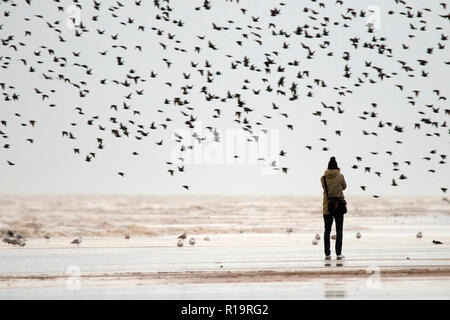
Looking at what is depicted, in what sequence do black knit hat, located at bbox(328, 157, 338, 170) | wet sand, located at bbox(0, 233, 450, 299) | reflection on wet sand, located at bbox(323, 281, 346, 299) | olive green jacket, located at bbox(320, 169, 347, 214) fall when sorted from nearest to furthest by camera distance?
reflection on wet sand, located at bbox(323, 281, 346, 299)
wet sand, located at bbox(0, 233, 450, 299)
olive green jacket, located at bbox(320, 169, 347, 214)
black knit hat, located at bbox(328, 157, 338, 170)

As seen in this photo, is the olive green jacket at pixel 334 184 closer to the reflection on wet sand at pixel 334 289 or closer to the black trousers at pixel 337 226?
the black trousers at pixel 337 226

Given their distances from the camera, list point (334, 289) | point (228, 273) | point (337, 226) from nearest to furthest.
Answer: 1. point (334, 289)
2. point (228, 273)
3. point (337, 226)

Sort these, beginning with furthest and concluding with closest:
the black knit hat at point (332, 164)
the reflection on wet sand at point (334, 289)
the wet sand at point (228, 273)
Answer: the black knit hat at point (332, 164)
the wet sand at point (228, 273)
the reflection on wet sand at point (334, 289)

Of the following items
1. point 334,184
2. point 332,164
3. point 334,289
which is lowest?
point 334,289

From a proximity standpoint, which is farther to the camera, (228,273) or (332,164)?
(332,164)

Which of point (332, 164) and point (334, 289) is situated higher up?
point (332, 164)

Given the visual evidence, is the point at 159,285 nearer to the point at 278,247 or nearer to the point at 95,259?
the point at 95,259

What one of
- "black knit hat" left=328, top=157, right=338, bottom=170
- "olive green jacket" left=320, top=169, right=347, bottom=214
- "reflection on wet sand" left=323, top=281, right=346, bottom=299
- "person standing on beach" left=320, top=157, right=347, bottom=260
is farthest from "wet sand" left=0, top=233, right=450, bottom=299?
"black knit hat" left=328, top=157, right=338, bottom=170

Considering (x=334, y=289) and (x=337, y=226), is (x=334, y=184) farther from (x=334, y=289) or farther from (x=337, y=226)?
(x=334, y=289)

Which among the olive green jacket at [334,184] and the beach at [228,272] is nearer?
the beach at [228,272]

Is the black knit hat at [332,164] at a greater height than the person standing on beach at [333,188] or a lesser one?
greater

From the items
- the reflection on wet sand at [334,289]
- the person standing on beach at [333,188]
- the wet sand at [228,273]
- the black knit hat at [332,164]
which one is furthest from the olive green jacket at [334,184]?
the reflection on wet sand at [334,289]

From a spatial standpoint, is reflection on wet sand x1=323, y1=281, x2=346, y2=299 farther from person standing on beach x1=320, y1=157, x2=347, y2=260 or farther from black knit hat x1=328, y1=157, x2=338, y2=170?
black knit hat x1=328, y1=157, x2=338, y2=170

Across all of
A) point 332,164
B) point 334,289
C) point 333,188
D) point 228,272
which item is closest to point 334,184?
point 333,188
